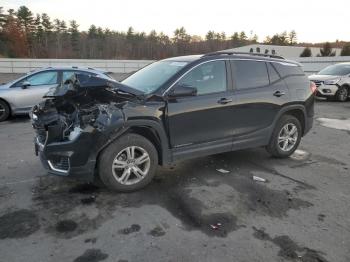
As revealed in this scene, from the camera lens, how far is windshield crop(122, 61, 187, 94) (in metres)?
5.36

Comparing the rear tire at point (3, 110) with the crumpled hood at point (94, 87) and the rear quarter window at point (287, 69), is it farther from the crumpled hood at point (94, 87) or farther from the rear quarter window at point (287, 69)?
the rear quarter window at point (287, 69)

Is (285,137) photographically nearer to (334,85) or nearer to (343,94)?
(334,85)

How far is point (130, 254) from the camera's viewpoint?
352 centimetres

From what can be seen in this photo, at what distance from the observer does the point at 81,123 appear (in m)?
4.69

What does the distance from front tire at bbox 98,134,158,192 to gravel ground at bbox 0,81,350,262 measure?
0.53 feet

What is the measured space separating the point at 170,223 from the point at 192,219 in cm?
27

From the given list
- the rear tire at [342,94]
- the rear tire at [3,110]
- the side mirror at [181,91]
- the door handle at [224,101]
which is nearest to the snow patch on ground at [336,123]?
the rear tire at [342,94]

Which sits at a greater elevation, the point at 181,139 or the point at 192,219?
the point at 181,139

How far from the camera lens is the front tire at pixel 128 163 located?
189 inches

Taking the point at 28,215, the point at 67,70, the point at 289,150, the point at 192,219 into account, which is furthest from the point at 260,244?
the point at 67,70

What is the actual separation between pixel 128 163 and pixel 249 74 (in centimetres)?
255

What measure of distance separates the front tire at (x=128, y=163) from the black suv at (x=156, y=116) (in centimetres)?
1

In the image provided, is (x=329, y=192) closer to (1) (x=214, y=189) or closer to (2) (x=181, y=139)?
(1) (x=214, y=189)

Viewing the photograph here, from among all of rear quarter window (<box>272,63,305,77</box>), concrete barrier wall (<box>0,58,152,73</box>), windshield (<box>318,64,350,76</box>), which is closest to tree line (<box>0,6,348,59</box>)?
concrete barrier wall (<box>0,58,152,73</box>)
